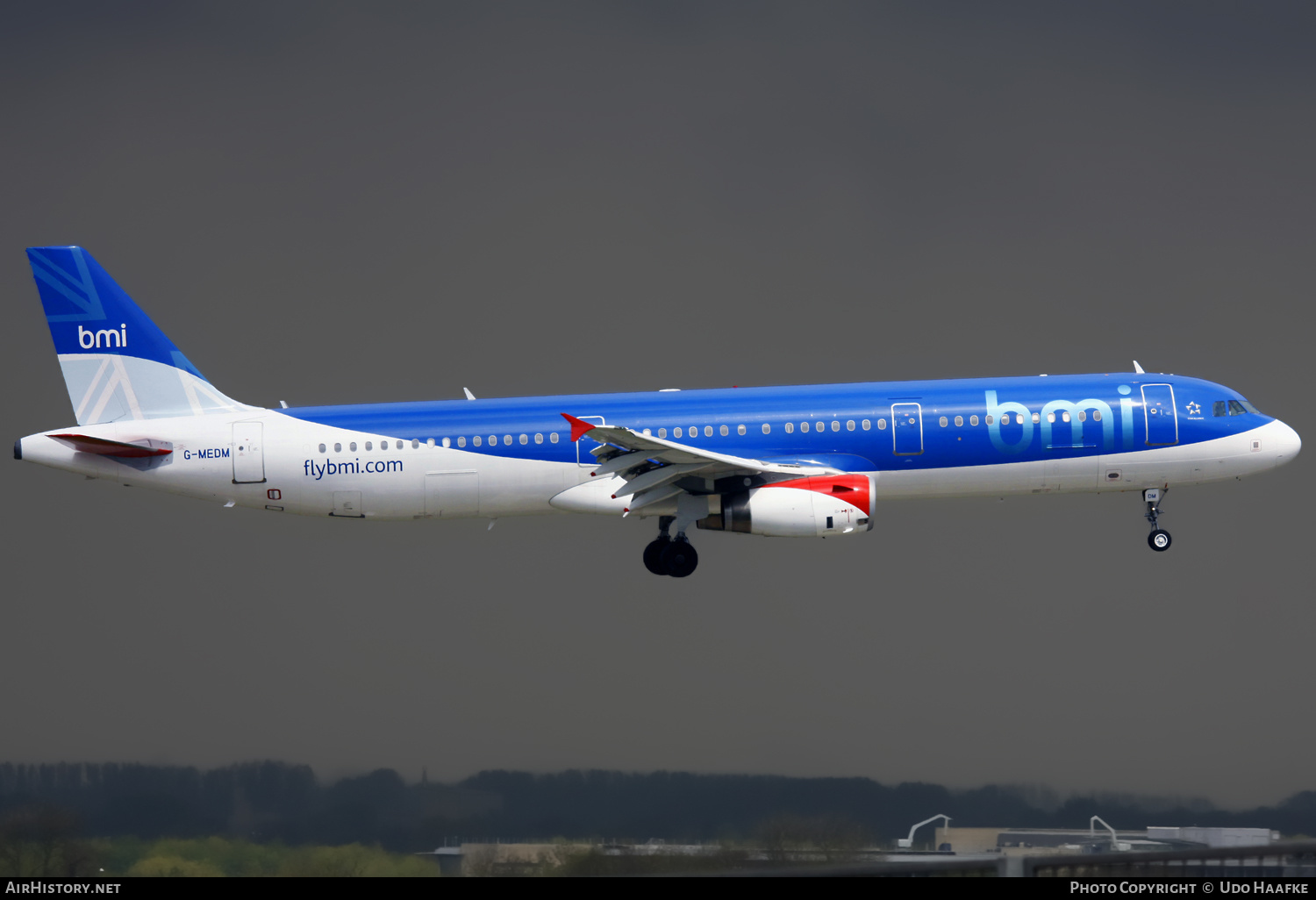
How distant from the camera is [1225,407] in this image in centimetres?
3012

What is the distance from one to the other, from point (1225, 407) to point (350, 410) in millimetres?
18057

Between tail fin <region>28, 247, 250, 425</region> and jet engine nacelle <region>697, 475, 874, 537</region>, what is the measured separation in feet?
35.9

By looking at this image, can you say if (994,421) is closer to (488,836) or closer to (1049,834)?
(1049,834)

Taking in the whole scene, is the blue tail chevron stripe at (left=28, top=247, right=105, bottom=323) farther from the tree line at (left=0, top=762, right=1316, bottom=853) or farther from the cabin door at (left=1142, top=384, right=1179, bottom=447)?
the cabin door at (left=1142, top=384, right=1179, bottom=447)

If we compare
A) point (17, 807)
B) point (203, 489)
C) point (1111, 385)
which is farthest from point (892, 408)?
point (17, 807)

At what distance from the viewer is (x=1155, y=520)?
30.9 metres

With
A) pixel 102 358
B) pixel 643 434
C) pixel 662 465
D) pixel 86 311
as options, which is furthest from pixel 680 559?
pixel 86 311

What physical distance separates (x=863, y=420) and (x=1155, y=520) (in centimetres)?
701

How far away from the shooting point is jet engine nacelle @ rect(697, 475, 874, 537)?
28.1m

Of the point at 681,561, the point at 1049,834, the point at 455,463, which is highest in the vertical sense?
the point at 455,463

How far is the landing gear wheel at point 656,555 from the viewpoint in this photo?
100 ft

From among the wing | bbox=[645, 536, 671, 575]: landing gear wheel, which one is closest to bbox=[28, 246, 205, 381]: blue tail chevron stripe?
the wing

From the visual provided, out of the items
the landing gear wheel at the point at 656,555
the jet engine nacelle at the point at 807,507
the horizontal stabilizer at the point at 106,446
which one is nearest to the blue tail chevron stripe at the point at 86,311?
the horizontal stabilizer at the point at 106,446

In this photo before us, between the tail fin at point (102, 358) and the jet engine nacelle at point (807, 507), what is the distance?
10936mm
